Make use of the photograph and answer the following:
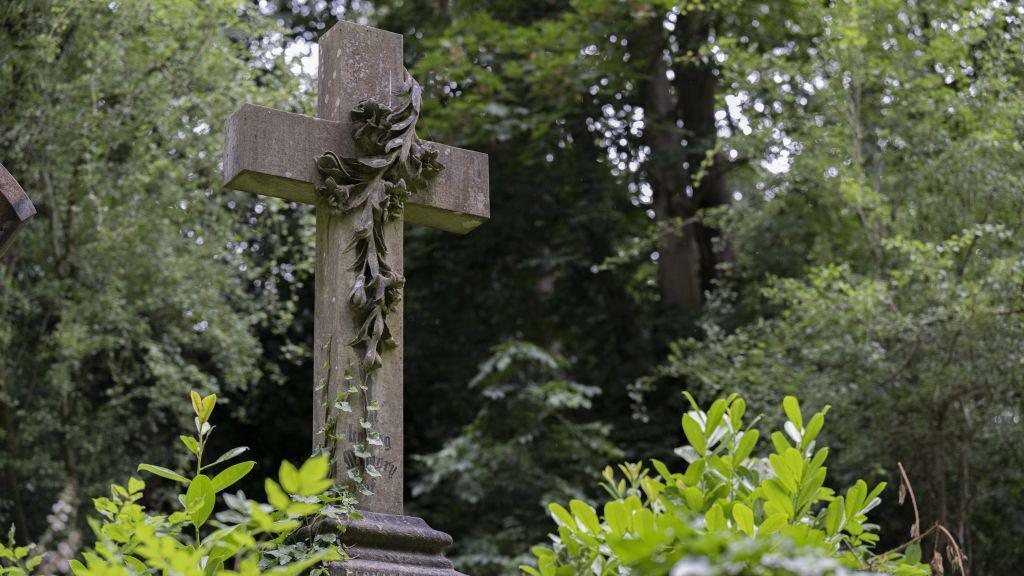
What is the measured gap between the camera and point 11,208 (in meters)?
3.23

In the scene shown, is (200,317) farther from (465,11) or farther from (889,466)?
(889,466)

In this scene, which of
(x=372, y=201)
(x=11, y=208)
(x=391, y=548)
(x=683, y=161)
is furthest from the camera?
(x=683, y=161)

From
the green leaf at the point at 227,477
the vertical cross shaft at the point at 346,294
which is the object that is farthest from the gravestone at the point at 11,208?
the green leaf at the point at 227,477

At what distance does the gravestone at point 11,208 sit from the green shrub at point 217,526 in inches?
33.0

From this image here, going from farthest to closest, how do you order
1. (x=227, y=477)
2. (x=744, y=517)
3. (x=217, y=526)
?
(x=217, y=526) → (x=227, y=477) → (x=744, y=517)

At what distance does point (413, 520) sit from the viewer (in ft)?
12.0

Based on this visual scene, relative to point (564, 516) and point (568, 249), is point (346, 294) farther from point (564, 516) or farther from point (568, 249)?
A: point (568, 249)

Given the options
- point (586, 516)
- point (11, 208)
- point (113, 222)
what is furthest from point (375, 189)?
point (113, 222)

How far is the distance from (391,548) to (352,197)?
3.80 ft

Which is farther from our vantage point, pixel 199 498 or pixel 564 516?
pixel 564 516

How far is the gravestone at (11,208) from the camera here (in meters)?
3.20

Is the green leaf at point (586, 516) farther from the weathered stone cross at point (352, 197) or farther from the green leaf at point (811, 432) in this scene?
the weathered stone cross at point (352, 197)

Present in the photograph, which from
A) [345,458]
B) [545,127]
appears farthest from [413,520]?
[545,127]

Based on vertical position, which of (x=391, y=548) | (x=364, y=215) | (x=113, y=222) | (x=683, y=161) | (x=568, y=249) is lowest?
(x=391, y=548)
